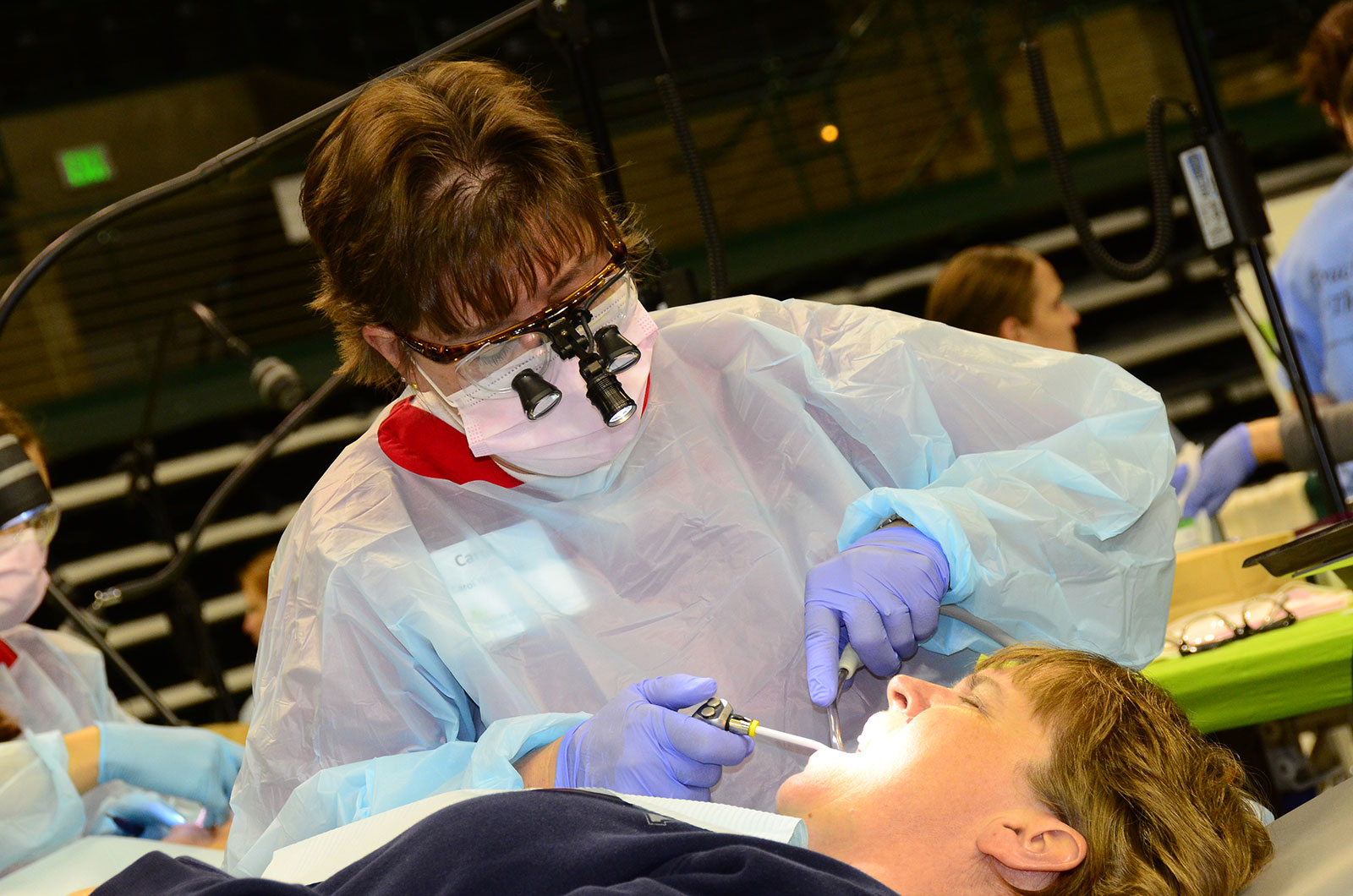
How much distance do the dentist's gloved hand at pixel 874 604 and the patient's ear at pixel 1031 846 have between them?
0.67 ft

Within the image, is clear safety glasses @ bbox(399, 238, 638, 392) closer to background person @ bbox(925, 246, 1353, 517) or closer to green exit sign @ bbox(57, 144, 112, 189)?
background person @ bbox(925, 246, 1353, 517)

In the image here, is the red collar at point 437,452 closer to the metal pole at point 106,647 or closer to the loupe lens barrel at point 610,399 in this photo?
the loupe lens barrel at point 610,399

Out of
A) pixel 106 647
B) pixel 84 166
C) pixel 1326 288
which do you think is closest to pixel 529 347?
pixel 106 647

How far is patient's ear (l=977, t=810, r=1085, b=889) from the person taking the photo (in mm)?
1202

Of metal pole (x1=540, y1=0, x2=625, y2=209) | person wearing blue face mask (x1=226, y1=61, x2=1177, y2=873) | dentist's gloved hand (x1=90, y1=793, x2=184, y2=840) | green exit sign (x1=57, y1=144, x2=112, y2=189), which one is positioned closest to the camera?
person wearing blue face mask (x1=226, y1=61, x2=1177, y2=873)

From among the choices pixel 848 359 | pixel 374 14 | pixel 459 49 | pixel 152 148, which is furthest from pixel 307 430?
pixel 848 359

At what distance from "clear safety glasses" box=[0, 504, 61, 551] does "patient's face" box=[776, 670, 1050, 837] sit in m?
1.29

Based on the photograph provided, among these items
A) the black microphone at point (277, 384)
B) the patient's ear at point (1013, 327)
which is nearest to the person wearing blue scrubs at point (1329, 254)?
the patient's ear at point (1013, 327)

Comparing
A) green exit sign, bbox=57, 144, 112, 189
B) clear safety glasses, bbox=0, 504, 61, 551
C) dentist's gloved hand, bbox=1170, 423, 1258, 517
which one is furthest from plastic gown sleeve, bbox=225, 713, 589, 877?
green exit sign, bbox=57, 144, 112, 189

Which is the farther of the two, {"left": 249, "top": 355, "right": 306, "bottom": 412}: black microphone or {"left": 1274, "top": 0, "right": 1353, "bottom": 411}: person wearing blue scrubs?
{"left": 249, "top": 355, "right": 306, "bottom": 412}: black microphone

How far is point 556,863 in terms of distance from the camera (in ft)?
3.38

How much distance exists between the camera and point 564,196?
1294 mm

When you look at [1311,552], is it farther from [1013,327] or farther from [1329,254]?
[1013,327]

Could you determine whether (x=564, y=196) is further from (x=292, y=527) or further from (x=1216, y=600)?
(x=1216, y=600)
